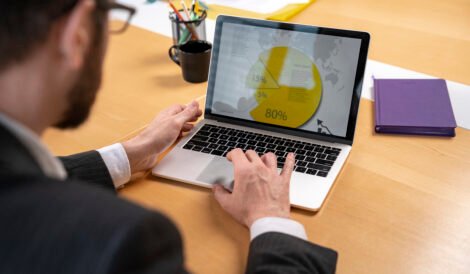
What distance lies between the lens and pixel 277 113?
3.51ft

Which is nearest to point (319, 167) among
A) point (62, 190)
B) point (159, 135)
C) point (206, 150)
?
point (206, 150)

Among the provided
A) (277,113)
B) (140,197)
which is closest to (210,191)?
(140,197)

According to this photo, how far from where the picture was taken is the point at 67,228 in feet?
1.44

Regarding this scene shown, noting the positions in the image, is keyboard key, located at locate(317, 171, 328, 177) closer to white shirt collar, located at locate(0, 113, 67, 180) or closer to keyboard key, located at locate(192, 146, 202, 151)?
keyboard key, located at locate(192, 146, 202, 151)

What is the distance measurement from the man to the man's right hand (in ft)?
0.26

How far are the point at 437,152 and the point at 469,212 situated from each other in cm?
19

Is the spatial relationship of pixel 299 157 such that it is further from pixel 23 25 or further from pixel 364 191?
pixel 23 25

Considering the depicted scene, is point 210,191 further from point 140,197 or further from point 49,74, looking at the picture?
point 49,74

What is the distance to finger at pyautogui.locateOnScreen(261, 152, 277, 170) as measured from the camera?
924 millimetres

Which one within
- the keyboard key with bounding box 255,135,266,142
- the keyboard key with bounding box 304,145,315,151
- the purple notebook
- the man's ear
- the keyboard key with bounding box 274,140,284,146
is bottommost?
the keyboard key with bounding box 255,135,266,142

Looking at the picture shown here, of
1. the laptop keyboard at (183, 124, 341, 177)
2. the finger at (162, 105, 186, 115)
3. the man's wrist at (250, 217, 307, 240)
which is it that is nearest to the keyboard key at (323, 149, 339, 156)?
the laptop keyboard at (183, 124, 341, 177)

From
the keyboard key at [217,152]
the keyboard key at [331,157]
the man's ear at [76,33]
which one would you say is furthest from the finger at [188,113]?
the man's ear at [76,33]

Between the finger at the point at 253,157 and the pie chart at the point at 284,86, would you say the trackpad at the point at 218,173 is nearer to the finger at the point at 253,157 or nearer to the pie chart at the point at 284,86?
the finger at the point at 253,157

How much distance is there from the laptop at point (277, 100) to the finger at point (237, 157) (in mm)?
31
